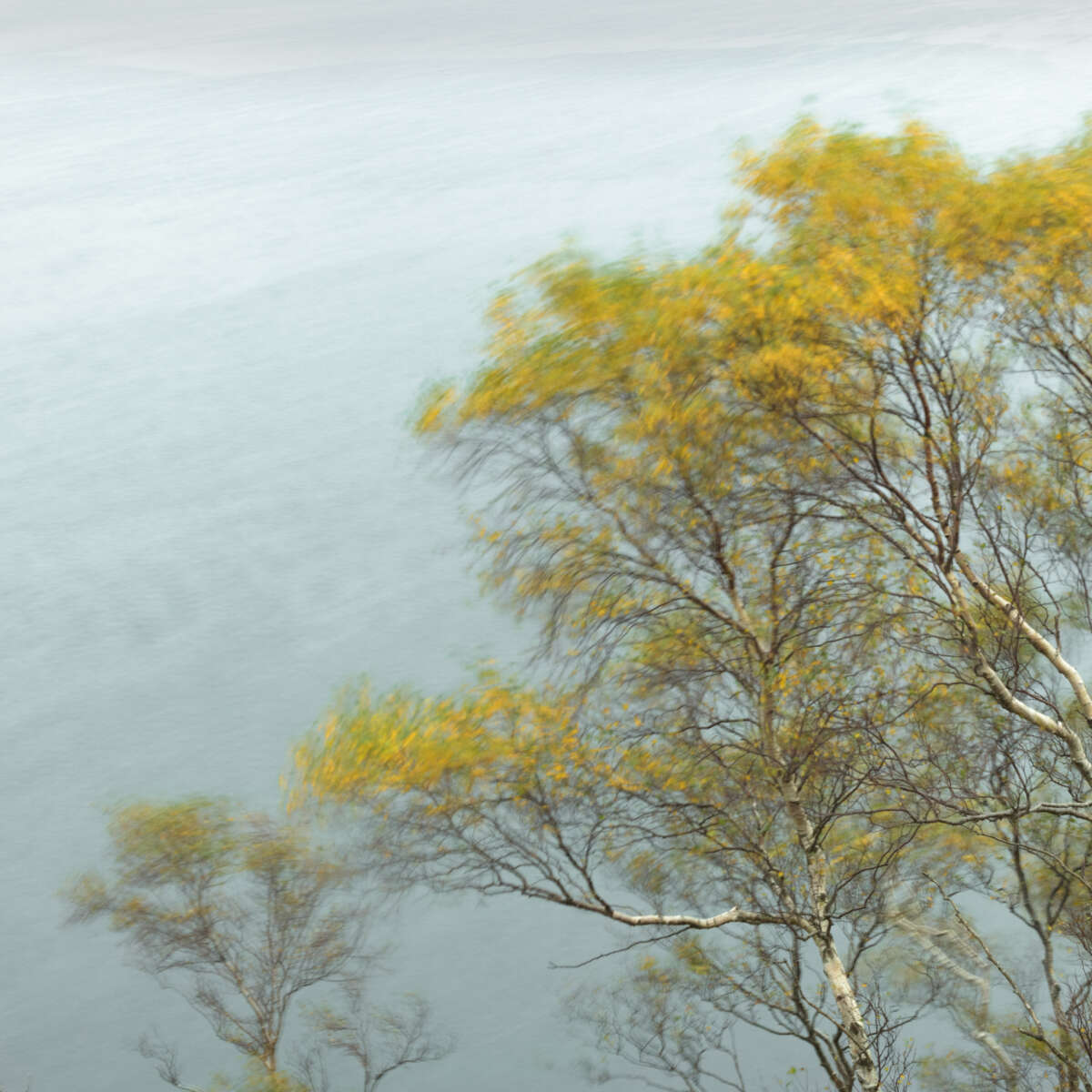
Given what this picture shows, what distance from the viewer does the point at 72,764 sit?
2914 cm

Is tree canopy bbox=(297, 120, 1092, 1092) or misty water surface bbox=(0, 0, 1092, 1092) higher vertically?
misty water surface bbox=(0, 0, 1092, 1092)

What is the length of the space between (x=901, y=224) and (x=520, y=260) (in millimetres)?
39504

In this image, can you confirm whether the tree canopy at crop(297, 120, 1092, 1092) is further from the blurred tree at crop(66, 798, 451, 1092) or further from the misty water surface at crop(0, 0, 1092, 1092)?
the misty water surface at crop(0, 0, 1092, 1092)

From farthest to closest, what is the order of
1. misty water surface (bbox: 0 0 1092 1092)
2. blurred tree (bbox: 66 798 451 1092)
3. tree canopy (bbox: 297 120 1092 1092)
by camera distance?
1. misty water surface (bbox: 0 0 1092 1092)
2. blurred tree (bbox: 66 798 451 1092)
3. tree canopy (bbox: 297 120 1092 1092)

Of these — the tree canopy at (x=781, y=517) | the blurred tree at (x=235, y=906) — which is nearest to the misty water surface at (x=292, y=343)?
the blurred tree at (x=235, y=906)

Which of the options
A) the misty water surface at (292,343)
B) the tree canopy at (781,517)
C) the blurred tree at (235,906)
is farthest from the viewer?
the misty water surface at (292,343)

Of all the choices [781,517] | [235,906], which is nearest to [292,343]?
[235,906]

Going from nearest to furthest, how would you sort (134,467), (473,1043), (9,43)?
1. (473,1043)
2. (134,467)
3. (9,43)

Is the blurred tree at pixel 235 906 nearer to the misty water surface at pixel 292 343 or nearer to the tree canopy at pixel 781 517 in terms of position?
the misty water surface at pixel 292 343

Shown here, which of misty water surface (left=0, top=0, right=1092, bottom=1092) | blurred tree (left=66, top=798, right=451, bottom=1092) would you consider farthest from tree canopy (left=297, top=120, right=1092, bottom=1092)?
misty water surface (left=0, top=0, right=1092, bottom=1092)

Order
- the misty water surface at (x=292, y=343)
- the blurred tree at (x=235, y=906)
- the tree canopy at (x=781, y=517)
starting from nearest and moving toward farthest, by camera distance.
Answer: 1. the tree canopy at (x=781, y=517)
2. the blurred tree at (x=235, y=906)
3. the misty water surface at (x=292, y=343)

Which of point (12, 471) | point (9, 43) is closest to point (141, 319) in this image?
point (12, 471)

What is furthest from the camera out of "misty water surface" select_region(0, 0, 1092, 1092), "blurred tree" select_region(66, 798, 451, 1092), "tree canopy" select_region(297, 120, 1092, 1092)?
"misty water surface" select_region(0, 0, 1092, 1092)

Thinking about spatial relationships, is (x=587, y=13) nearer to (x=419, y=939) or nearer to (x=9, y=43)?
(x=9, y=43)
